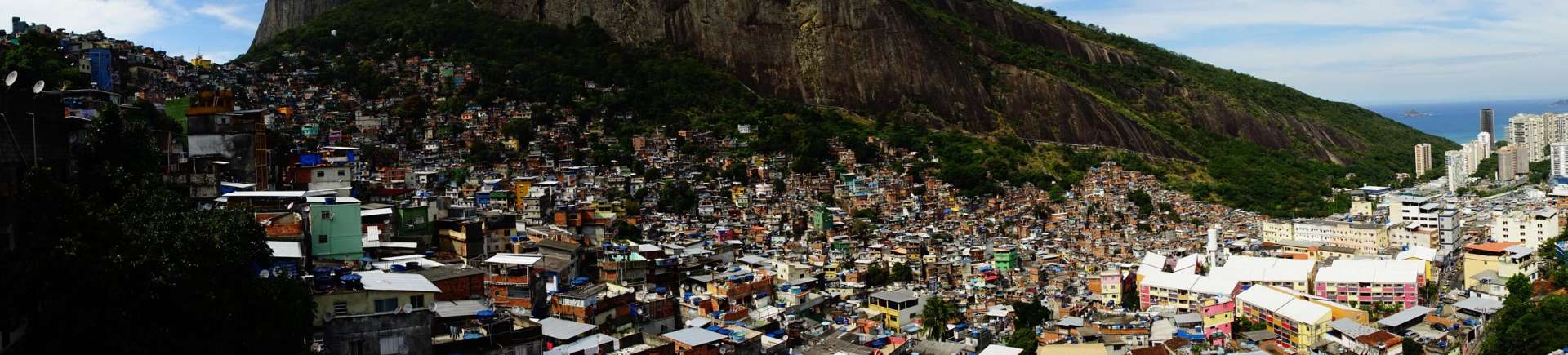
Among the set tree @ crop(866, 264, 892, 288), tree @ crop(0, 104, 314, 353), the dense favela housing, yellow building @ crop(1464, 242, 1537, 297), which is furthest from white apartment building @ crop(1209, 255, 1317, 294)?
tree @ crop(0, 104, 314, 353)

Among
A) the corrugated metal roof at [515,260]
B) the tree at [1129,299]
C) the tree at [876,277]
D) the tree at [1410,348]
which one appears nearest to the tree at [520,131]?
the tree at [876,277]

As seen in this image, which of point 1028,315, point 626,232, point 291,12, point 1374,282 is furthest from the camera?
point 291,12

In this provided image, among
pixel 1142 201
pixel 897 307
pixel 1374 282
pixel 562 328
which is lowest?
pixel 1374 282

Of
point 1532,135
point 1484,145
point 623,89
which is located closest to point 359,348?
Answer: point 623,89

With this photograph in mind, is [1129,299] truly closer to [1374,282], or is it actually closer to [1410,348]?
[1374,282]

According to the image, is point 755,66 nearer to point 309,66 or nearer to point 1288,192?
point 309,66
